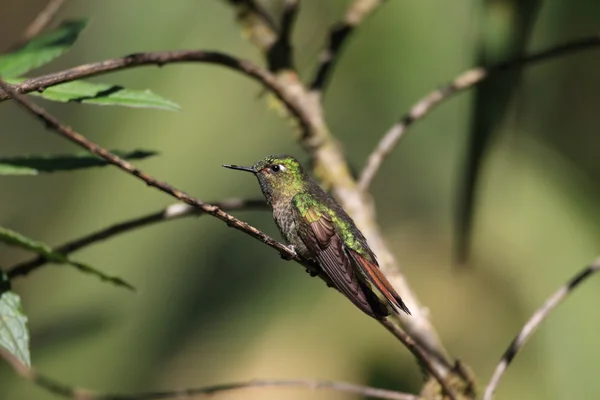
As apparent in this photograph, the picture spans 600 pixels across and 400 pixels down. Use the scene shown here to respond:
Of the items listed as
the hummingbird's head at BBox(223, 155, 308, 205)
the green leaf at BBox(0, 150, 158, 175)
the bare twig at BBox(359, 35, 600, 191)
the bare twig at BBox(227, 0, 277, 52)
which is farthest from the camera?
the bare twig at BBox(227, 0, 277, 52)

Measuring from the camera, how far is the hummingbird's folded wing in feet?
4.13

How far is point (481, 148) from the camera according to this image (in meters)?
1.81

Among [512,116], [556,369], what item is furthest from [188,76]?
[556,369]

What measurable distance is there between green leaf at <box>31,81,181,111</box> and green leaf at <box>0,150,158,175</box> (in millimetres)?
151

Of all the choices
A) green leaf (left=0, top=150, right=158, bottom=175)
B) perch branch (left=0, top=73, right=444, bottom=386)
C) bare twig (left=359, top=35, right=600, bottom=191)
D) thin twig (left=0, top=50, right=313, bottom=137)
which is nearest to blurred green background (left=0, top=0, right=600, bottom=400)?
bare twig (left=359, top=35, right=600, bottom=191)

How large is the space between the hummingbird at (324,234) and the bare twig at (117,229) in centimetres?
9

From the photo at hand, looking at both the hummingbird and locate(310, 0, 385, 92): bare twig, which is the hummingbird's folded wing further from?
locate(310, 0, 385, 92): bare twig

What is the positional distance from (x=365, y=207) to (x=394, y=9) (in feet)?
3.25

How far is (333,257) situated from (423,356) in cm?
25

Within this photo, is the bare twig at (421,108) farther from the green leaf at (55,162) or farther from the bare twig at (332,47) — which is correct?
the green leaf at (55,162)

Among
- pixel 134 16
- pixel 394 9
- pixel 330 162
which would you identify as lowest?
pixel 330 162

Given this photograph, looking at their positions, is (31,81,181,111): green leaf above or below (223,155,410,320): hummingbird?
above

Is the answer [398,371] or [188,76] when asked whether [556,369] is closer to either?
[398,371]

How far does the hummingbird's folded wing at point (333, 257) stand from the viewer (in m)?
1.26
